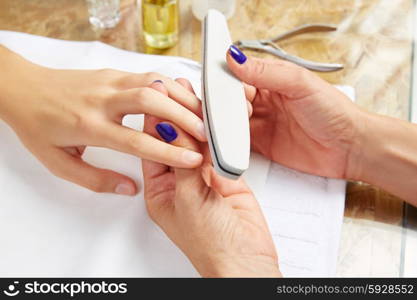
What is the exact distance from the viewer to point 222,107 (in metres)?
0.63

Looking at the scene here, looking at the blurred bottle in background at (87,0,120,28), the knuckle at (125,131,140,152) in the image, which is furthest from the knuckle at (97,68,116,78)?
the blurred bottle in background at (87,0,120,28)

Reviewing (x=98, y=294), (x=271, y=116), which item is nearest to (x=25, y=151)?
(x=98, y=294)

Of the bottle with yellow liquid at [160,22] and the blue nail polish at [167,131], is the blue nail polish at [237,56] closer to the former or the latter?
the blue nail polish at [167,131]

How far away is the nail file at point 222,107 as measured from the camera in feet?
1.94

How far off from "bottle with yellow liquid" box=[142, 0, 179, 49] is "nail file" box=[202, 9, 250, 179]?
191 millimetres

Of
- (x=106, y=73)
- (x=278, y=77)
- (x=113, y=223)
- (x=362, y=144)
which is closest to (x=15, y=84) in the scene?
(x=106, y=73)

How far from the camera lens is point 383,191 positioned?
2.51 ft

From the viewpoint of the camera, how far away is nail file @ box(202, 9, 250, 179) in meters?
0.59

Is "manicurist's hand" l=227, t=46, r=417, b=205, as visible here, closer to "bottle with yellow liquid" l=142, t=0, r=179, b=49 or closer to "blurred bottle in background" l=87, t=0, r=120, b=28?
"bottle with yellow liquid" l=142, t=0, r=179, b=49

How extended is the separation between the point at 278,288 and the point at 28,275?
0.96ft

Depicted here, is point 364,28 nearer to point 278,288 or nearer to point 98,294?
point 278,288

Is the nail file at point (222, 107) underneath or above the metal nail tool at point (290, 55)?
above

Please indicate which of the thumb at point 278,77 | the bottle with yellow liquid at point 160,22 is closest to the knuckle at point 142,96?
the thumb at point 278,77

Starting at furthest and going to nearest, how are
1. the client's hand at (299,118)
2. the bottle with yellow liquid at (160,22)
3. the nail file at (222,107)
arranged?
1. the bottle with yellow liquid at (160,22)
2. the client's hand at (299,118)
3. the nail file at (222,107)
